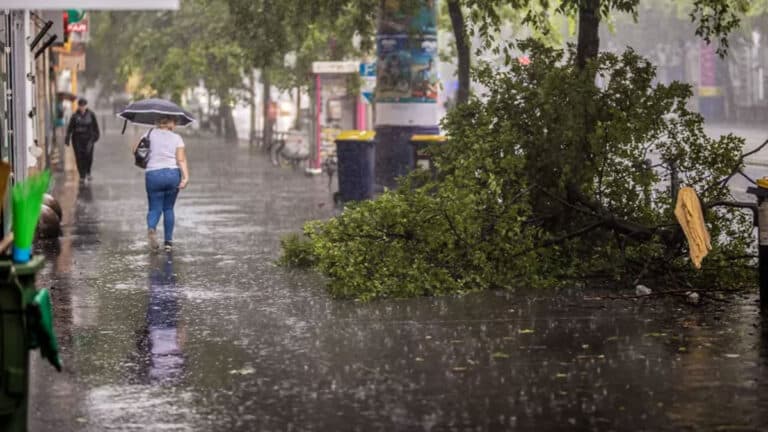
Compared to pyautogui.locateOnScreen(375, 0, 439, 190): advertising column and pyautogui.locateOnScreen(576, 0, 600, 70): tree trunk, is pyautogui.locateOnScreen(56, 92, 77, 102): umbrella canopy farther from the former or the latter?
pyautogui.locateOnScreen(576, 0, 600, 70): tree trunk

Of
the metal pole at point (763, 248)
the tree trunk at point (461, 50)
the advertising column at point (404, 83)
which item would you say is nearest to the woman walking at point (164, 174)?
the metal pole at point (763, 248)

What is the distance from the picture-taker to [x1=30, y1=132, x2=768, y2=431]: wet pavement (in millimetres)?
7535

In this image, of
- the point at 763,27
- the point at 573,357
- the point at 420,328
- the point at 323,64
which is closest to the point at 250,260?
the point at 420,328

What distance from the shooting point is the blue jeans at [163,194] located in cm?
1603

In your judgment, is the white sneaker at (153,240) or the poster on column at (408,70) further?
the poster on column at (408,70)

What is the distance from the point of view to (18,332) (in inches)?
250

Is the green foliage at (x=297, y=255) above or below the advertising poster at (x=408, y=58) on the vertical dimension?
below

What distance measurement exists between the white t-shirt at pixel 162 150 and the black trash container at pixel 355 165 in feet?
24.7

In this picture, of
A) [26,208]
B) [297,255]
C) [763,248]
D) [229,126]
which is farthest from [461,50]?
[229,126]

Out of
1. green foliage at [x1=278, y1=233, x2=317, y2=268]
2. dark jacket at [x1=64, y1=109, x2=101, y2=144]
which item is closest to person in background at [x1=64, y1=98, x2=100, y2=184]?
dark jacket at [x1=64, y1=109, x2=101, y2=144]

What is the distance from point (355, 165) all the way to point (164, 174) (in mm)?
7659

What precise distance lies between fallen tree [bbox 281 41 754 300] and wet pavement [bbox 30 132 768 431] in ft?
1.49

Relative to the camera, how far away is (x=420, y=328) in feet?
34.2

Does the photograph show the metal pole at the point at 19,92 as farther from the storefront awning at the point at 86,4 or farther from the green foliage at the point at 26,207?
the green foliage at the point at 26,207
